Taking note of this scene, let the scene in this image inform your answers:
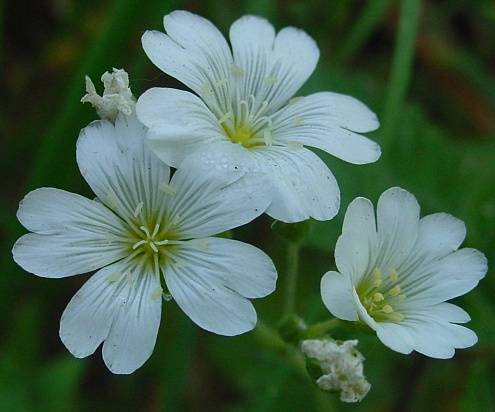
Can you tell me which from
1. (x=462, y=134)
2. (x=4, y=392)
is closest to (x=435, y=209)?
(x=462, y=134)

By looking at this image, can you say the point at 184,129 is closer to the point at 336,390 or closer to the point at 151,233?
the point at 151,233

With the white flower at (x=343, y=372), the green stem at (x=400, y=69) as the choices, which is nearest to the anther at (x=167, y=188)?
the white flower at (x=343, y=372)

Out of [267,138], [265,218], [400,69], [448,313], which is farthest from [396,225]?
[265,218]

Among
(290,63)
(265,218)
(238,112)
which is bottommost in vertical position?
(265,218)

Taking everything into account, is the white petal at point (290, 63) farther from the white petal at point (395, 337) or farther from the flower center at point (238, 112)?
the white petal at point (395, 337)

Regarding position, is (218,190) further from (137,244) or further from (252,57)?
(252,57)

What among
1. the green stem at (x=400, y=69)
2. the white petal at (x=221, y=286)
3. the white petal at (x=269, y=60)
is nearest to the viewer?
the white petal at (x=221, y=286)
